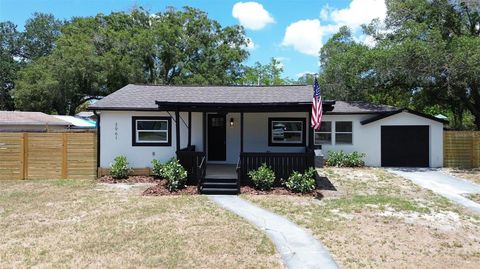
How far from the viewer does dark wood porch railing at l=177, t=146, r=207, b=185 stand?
A: 12281 millimetres

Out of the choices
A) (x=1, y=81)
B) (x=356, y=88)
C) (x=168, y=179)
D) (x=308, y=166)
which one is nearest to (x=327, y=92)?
(x=356, y=88)

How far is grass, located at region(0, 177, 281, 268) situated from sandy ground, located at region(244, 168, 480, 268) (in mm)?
1387

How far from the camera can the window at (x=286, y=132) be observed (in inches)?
602

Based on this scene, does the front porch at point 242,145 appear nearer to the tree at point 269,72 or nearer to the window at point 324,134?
the window at point 324,134

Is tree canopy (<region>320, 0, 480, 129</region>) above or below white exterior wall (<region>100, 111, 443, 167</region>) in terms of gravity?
above

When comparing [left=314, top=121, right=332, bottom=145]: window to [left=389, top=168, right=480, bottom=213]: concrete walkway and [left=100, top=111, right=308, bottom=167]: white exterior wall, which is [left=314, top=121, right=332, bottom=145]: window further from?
[left=100, top=111, right=308, bottom=167]: white exterior wall

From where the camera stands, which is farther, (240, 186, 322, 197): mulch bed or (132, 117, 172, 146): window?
(132, 117, 172, 146): window

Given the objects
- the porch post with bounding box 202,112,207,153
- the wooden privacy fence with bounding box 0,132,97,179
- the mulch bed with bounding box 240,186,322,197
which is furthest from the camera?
the porch post with bounding box 202,112,207,153

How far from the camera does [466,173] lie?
52.0 feet

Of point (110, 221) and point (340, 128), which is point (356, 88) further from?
point (110, 221)

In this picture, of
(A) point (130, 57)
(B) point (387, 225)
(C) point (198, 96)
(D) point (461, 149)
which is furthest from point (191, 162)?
(A) point (130, 57)

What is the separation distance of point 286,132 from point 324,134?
3999mm

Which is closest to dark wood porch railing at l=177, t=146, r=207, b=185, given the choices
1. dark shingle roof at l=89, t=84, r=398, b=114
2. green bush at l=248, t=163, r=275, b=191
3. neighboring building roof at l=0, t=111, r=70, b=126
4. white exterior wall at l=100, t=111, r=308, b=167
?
green bush at l=248, t=163, r=275, b=191

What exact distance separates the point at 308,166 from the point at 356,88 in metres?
10.8
